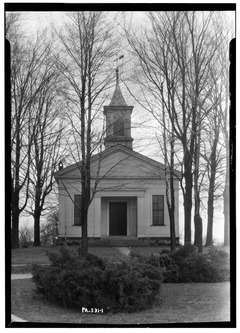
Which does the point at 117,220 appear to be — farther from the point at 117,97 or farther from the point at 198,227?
the point at 117,97

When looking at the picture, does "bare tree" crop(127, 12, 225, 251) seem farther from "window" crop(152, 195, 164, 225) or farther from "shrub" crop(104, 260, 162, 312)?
"shrub" crop(104, 260, 162, 312)

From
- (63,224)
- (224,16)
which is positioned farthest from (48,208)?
(224,16)

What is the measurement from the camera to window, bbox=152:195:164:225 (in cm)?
852

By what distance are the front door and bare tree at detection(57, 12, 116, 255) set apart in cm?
40

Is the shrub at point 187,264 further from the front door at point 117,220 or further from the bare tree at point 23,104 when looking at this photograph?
the bare tree at point 23,104

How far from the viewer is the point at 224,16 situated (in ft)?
25.4

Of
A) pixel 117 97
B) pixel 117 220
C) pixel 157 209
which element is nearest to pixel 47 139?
pixel 117 97

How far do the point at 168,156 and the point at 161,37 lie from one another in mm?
1977

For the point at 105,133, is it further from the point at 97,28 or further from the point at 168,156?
the point at 97,28

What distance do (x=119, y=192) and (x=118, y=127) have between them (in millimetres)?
1075

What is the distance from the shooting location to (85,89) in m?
8.61

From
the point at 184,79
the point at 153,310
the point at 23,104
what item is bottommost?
the point at 153,310

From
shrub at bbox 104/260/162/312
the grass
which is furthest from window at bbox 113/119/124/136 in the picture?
the grass

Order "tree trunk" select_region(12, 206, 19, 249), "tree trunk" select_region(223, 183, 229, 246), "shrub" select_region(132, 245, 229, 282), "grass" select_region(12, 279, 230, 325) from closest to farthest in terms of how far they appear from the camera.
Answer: "grass" select_region(12, 279, 230, 325) < "tree trunk" select_region(223, 183, 229, 246) < "tree trunk" select_region(12, 206, 19, 249) < "shrub" select_region(132, 245, 229, 282)
